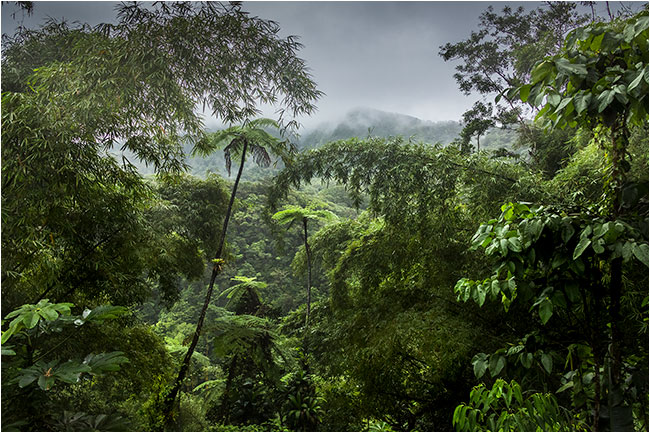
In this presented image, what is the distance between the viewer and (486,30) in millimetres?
3477

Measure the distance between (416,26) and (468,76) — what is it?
Answer: 72.8 inches

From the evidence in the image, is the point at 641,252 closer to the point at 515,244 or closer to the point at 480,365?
the point at 515,244

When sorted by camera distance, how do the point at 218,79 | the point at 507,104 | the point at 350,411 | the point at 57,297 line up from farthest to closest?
the point at 507,104 → the point at 350,411 → the point at 57,297 → the point at 218,79

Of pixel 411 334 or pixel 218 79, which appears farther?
pixel 411 334

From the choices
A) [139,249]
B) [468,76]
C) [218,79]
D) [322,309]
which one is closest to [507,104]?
[468,76]

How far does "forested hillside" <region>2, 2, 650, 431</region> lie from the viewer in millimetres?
1193

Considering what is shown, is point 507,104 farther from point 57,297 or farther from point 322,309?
point 57,297

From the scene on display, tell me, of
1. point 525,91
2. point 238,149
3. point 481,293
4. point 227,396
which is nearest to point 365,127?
point 238,149

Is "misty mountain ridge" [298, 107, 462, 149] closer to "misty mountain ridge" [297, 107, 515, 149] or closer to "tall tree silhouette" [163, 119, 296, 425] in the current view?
"misty mountain ridge" [297, 107, 515, 149]

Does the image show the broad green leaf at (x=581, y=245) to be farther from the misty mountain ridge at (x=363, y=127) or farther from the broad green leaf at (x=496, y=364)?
the misty mountain ridge at (x=363, y=127)

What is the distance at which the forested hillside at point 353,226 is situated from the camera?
3.92 feet

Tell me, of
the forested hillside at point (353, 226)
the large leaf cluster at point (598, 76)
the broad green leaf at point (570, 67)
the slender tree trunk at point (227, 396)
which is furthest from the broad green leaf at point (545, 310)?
the slender tree trunk at point (227, 396)

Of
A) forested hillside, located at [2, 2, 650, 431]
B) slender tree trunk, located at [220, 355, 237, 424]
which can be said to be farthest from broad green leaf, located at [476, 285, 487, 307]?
slender tree trunk, located at [220, 355, 237, 424]

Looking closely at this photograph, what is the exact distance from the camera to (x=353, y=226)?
3939 mm
